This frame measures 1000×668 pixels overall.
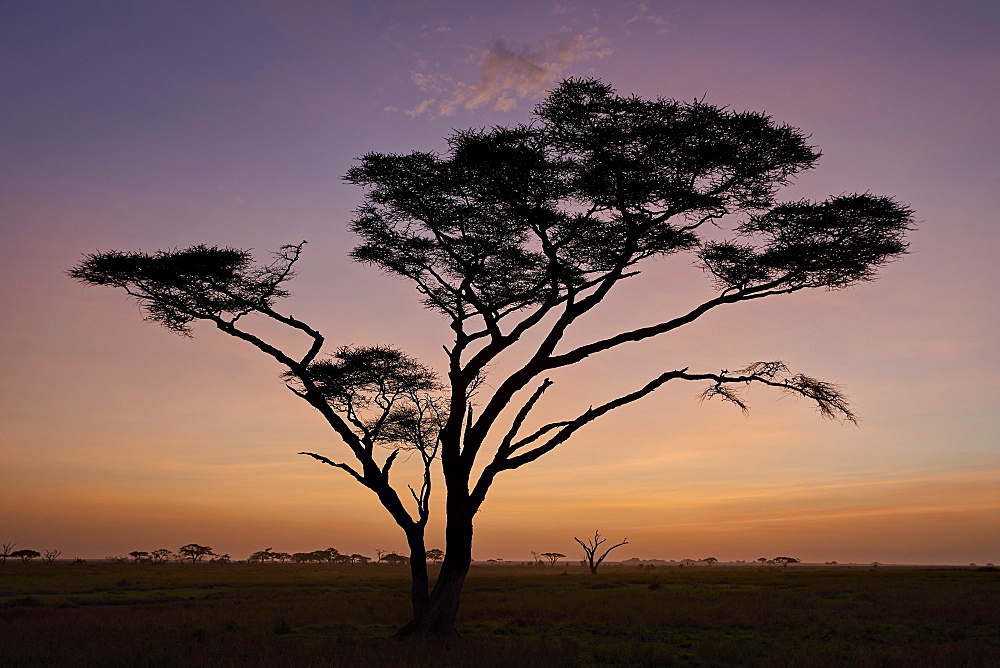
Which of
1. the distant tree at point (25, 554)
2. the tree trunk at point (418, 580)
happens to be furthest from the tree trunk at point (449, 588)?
the distant tree at point (25, 554)

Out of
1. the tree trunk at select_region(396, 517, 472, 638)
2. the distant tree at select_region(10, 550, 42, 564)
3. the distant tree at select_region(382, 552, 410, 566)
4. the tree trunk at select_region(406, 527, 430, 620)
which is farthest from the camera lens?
the distant tree at select_region(382, 552, 410, 566)

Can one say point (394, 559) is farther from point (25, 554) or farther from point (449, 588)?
point (449, 588)

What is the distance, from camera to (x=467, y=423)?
56.7 ft

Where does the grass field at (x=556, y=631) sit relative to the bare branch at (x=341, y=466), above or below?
below

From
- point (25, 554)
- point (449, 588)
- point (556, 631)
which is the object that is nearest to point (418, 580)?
point (449, 588)

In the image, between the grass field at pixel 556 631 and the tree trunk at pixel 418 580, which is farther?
the tree trunk at pixel 418 580

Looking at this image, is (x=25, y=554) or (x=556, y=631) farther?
(x=25, y=554)

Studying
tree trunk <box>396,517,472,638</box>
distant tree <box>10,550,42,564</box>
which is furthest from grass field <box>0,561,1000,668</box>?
distant tree <box>10,550,42,564</box>

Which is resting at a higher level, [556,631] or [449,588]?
[449,588]

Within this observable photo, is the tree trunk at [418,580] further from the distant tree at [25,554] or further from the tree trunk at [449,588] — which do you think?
the distant tree at [25,554]

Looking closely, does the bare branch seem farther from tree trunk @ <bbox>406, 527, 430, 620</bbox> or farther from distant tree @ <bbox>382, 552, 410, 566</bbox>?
distant tree @ <bbox>382, 552, 410, 566</bbox>

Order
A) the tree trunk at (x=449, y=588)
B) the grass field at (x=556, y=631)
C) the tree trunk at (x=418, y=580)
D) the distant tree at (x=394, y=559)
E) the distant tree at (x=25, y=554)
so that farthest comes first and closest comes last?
1. the distant tree at (x=394, y=559)
2. the distant tree at (x=25, y=554)
3. the tree trunk at (x=418, y=580)
4. the tree trunk at (x=449, y=588)
5. the grass field at (x=556, y=631)

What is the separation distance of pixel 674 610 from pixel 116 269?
64.3 ft

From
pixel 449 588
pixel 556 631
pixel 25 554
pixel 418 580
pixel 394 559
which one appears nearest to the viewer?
pixel 449 588
